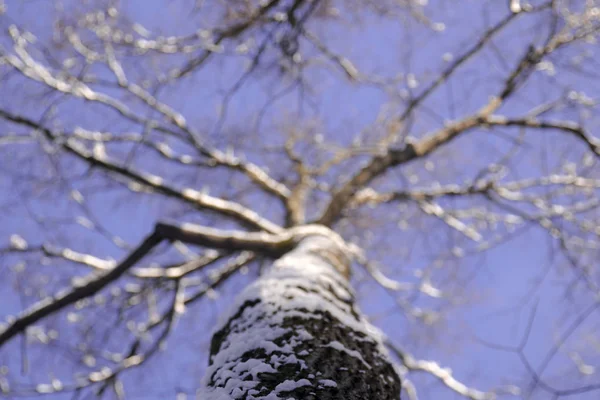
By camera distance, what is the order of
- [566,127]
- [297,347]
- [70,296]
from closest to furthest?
[297,347] < [70,296] < [566,127]

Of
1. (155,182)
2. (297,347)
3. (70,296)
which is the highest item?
(155,182)

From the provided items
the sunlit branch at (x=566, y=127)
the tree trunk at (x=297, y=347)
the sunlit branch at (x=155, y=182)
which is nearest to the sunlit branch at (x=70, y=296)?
the sunlit branch at (x=155, y=182)

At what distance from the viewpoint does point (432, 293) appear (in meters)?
6.00

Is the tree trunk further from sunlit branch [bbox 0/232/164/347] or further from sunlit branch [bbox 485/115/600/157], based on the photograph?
sunlit branch [bbox 485/115/600/157]

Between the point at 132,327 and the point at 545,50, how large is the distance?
4.30 m

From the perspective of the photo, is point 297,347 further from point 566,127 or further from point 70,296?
point 566,127

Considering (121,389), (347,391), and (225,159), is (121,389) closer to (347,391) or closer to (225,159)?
(225,159)

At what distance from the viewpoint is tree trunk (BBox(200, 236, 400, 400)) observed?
4.35 ft

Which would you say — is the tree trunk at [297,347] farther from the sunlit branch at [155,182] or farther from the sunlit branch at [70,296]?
the sunlit branch at [155,182]

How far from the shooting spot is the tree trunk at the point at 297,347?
52.2 inches

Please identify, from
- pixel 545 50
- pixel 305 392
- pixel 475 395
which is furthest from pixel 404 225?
pixel 305 392

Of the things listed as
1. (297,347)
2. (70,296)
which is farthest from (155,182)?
(297,347)

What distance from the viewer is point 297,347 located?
4.95 ft

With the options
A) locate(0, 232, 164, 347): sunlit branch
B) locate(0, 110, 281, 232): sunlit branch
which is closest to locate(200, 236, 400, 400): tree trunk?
locate(0, 232, 164, 347): sunlit branch
